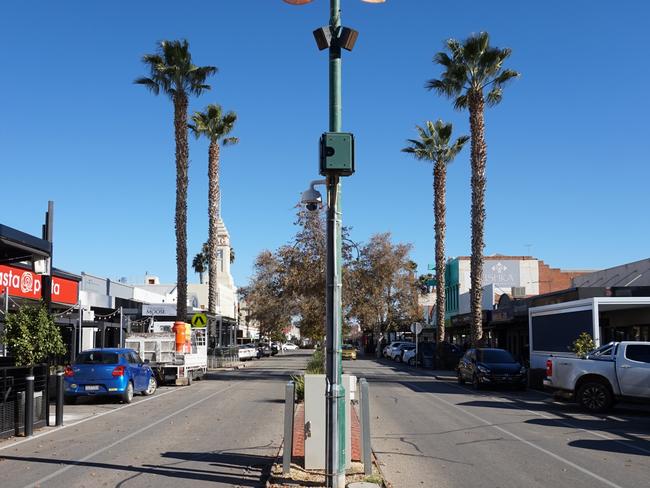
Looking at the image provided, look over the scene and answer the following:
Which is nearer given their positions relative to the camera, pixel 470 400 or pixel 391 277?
pixel 470 400

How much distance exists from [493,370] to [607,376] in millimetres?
7552

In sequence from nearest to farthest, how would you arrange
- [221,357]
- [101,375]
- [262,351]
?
[101,375] → [221,357] → [262,351]

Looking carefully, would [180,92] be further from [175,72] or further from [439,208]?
[439,208]

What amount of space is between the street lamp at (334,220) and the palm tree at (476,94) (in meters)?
22.8

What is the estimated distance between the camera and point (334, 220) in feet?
29.2

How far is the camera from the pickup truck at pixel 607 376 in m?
17.6

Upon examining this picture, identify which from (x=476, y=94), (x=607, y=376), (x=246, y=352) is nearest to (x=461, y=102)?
(x=476, y=94)

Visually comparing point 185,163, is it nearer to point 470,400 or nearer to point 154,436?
point 470,400

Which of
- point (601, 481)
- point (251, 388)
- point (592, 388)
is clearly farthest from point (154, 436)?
point (251, 388)

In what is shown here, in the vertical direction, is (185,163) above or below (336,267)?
above

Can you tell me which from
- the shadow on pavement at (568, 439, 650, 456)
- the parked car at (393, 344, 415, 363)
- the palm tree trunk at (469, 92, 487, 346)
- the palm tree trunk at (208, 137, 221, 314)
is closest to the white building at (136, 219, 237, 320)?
the parked car at (393, 344, 415, 363)

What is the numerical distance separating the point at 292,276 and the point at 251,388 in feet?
24.1

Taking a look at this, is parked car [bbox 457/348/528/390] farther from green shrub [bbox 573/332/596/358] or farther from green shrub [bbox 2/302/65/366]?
green shrub [bbox 2/302/65/366]

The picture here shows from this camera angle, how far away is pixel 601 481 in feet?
30.8
